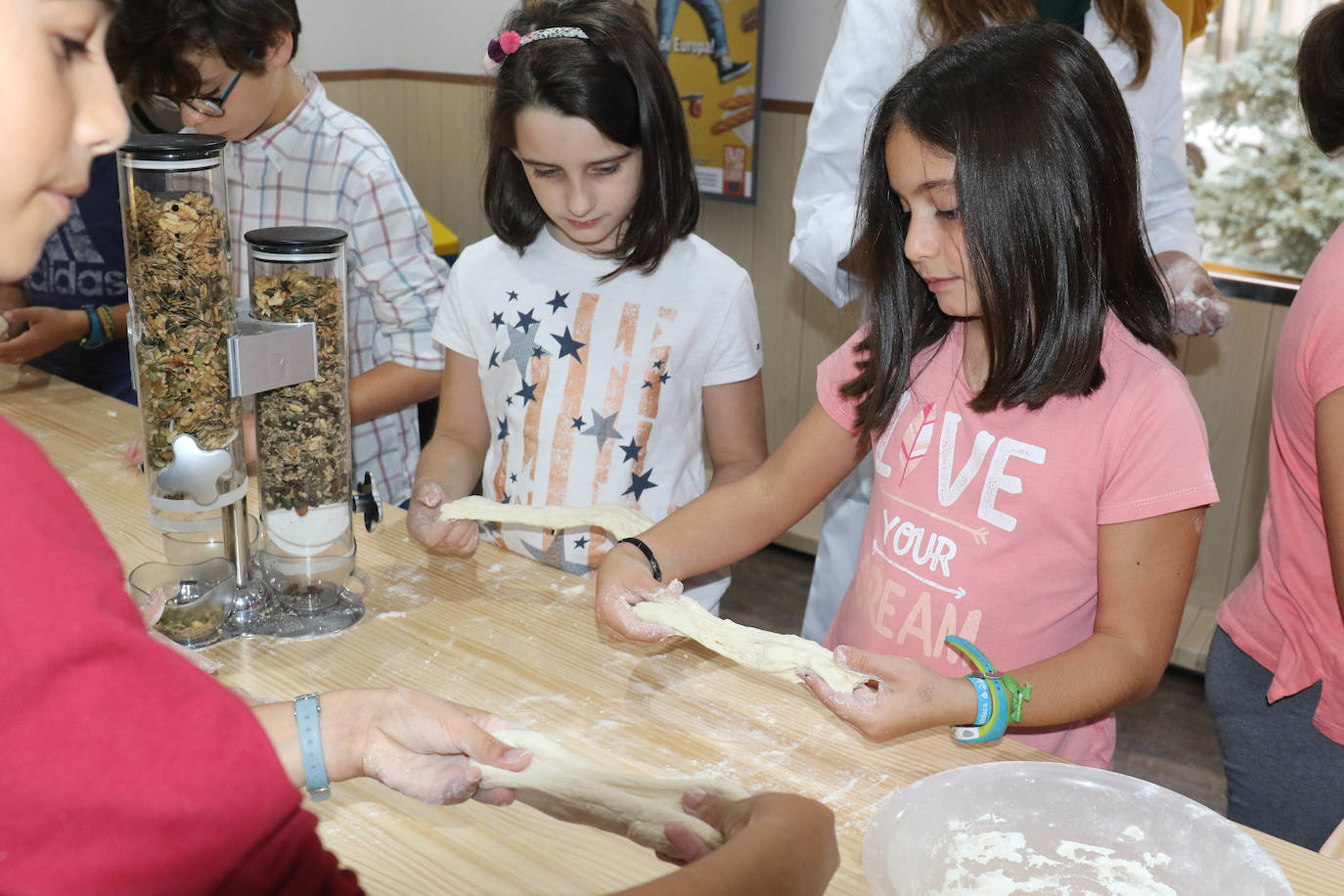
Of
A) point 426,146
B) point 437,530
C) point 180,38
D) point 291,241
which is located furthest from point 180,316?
point 426,146

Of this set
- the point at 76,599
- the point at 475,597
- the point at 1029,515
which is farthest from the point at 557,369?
the point at 76,599

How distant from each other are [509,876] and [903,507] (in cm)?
66

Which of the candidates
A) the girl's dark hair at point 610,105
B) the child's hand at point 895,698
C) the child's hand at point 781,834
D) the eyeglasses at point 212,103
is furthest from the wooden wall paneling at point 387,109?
the child's hand at point 781,834

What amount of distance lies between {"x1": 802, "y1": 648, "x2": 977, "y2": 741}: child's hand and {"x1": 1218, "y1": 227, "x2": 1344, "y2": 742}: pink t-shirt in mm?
551

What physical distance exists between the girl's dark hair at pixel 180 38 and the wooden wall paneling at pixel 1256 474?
232cm

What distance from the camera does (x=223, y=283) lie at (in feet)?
3.79

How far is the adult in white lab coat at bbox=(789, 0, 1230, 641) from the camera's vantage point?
1.68 metres

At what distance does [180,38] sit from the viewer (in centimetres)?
167

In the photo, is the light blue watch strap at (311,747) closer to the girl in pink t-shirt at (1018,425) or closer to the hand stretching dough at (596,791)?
the hand stretching dough at (596,791)

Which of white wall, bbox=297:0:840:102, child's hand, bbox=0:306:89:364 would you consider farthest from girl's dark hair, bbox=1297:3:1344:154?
white wall, bbox=297:0:840:102

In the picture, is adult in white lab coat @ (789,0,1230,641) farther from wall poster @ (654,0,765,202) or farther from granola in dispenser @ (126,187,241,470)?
wall poster @ (654,0,765,202)

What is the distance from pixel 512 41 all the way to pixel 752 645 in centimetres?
95

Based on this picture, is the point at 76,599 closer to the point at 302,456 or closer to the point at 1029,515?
the point at 302,456

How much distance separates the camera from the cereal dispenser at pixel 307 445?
1188mm
